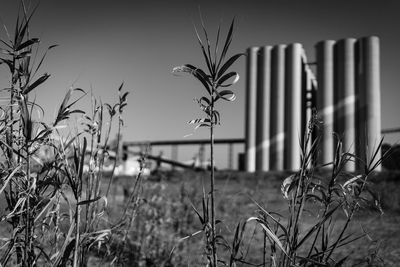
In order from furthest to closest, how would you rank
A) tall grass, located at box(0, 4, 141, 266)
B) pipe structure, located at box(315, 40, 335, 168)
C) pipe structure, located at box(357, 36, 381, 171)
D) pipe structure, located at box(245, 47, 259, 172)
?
pipe structure, located at box(245, 47, 259, 172) → pipe structure, located at box(315, 40, 335, 168) → pipe structure, located at box(357, 36, 381, 171) → tall grass, located at box(0, 4, 141, 266)

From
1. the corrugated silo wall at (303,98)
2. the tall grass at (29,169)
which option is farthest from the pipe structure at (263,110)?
the tall grass at (29,169)

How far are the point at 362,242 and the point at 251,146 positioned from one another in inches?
216

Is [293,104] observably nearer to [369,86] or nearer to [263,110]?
[263,110]

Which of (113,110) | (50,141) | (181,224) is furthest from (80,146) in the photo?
(181,224)

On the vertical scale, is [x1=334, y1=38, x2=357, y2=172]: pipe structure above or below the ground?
above

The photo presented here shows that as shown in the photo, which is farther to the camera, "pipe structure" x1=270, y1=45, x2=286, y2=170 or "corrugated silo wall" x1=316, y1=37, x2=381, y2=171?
"pipe structure" x1=270, y1=45, x2=286, y2=170

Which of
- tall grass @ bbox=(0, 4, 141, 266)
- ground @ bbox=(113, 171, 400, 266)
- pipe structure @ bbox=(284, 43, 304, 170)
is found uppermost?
pipe structure @ bbox=(284, 43, 304, 170)

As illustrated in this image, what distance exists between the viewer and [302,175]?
1.05 meters

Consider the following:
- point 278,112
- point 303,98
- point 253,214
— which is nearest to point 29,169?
point 253,214

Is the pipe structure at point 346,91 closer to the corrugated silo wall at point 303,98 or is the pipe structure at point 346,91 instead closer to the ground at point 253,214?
the corrugated silo wall at point 303,98

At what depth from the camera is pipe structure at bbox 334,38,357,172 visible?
7344mm

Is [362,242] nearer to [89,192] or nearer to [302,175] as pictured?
[302,175]

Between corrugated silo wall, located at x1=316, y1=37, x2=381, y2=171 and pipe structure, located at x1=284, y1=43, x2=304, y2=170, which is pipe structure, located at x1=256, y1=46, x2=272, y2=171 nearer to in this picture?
pipe structure, located at x1=284, y1=43, x2=304, y2=170

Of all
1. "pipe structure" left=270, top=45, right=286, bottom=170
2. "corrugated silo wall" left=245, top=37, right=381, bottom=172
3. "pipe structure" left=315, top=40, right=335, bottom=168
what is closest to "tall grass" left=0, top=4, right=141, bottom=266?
"corrugated silo wall" left=245, top=37, right=381, bottom=172
